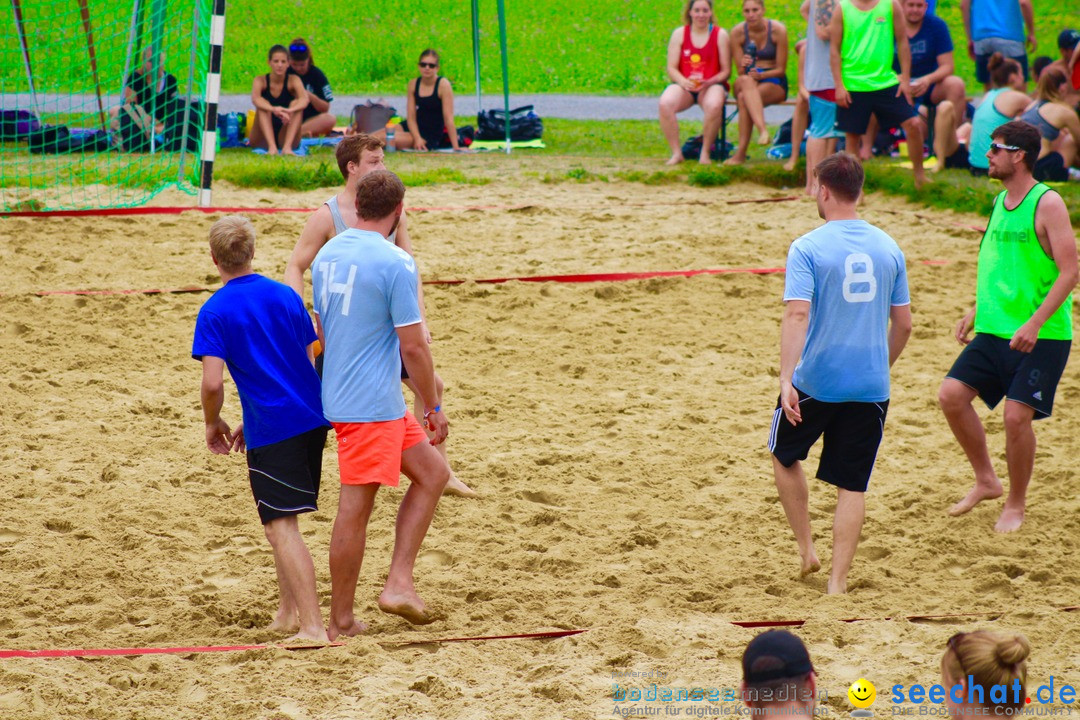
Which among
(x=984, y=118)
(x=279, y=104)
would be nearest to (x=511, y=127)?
(x=279, y=104)

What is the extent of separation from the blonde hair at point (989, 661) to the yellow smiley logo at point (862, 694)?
1.07 m

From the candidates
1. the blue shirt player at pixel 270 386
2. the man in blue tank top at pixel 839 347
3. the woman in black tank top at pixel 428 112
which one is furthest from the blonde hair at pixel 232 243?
the woman in black tank top at pixel 428 112

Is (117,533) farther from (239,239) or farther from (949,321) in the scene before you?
(949,321)

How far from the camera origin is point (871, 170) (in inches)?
429

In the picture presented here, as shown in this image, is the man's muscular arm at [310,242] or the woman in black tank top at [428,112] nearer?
Result: the man's muscular arm at [310,242]

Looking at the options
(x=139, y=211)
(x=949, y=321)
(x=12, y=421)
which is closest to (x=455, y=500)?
(x=12, y=421)

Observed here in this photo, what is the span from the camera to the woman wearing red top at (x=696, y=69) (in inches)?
480

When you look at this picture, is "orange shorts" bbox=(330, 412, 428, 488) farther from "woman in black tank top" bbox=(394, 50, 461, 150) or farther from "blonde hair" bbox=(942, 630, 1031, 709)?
"woman in black tank top" bbox=(394, 50, 461, 150)

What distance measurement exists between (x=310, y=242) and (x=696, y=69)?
8339 mm

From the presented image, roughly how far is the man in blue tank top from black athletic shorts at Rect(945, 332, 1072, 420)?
796 mm

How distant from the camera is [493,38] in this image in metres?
23.6

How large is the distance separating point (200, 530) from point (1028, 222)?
3.89m

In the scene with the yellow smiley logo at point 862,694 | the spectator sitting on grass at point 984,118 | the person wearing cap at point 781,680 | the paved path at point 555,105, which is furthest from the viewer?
the paved path at point 555,105

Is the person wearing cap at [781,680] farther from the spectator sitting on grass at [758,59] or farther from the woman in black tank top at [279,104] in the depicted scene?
the woman in black tank top at [279,104]
